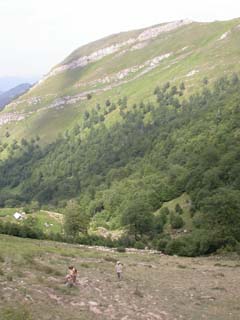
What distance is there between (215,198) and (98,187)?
114494 millimetres

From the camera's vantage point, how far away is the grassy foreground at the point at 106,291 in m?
23.4

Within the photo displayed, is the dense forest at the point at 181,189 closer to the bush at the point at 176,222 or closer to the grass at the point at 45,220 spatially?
the bush at the point at 176,222

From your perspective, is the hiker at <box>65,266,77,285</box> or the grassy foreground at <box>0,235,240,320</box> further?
the hiker at <box>65,266,77,285</box>

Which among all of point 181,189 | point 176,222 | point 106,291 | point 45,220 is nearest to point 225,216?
point 176,222

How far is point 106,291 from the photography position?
28578mm

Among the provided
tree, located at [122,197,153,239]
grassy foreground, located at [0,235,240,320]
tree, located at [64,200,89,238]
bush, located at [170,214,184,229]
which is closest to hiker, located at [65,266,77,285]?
grassy foreground, located at [0,235,240,320]

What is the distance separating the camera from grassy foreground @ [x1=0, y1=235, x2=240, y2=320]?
76.7ft

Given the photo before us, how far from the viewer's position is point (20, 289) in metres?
24.8

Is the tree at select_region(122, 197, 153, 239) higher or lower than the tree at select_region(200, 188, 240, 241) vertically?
lower

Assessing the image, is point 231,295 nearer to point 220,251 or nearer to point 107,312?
point 107,312

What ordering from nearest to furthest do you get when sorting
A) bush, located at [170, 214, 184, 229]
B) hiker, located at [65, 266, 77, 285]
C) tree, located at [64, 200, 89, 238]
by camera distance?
hiker, located at [65, 266, 77, 285] < tree, located at [64, 200, 89, 238] < bush, located at [170, 214, 184, 229]

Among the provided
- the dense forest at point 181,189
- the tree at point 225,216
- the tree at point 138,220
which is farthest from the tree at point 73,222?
the tree at point 225,216

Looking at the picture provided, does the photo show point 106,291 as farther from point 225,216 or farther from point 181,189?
point 181,189

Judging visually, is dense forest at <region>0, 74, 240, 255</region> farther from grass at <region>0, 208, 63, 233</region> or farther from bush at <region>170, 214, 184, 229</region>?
grass at <region>0, 208, 63, 233</region>
